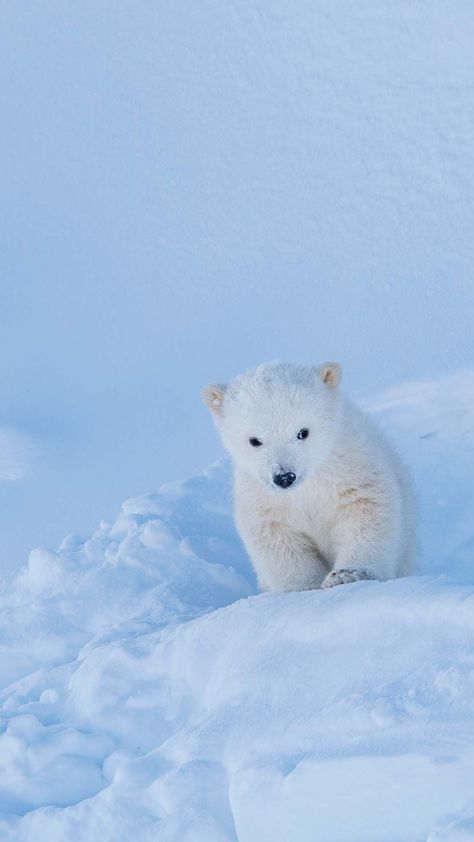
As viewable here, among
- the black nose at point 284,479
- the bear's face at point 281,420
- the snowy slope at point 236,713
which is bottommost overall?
the snowy slope at point 236,713

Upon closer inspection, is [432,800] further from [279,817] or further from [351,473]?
[351,473]

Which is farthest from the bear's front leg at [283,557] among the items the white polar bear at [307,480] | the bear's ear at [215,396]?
the bear's ear at [215,396]

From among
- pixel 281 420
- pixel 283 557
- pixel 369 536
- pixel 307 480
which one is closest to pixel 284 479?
pixel 281 420

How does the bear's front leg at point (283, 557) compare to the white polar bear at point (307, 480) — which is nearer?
the white polar bear at point (307, 480)

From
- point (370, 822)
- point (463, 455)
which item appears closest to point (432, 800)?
point (370, 822)

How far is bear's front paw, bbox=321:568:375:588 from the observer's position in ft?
13.3

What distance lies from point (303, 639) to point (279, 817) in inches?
30.8

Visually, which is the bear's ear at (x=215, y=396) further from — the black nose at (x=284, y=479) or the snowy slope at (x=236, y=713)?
the snowy slope at (x=236, y=713)

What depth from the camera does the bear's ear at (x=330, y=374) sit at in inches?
175

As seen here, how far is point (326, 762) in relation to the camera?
2.77m

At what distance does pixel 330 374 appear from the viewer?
446cm

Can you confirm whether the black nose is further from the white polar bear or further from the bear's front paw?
the bear's front paw

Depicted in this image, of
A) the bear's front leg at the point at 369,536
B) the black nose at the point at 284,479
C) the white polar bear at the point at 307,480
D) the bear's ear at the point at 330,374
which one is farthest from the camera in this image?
the bear's ear at the point at 330,374

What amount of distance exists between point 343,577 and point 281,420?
0.61 meters
